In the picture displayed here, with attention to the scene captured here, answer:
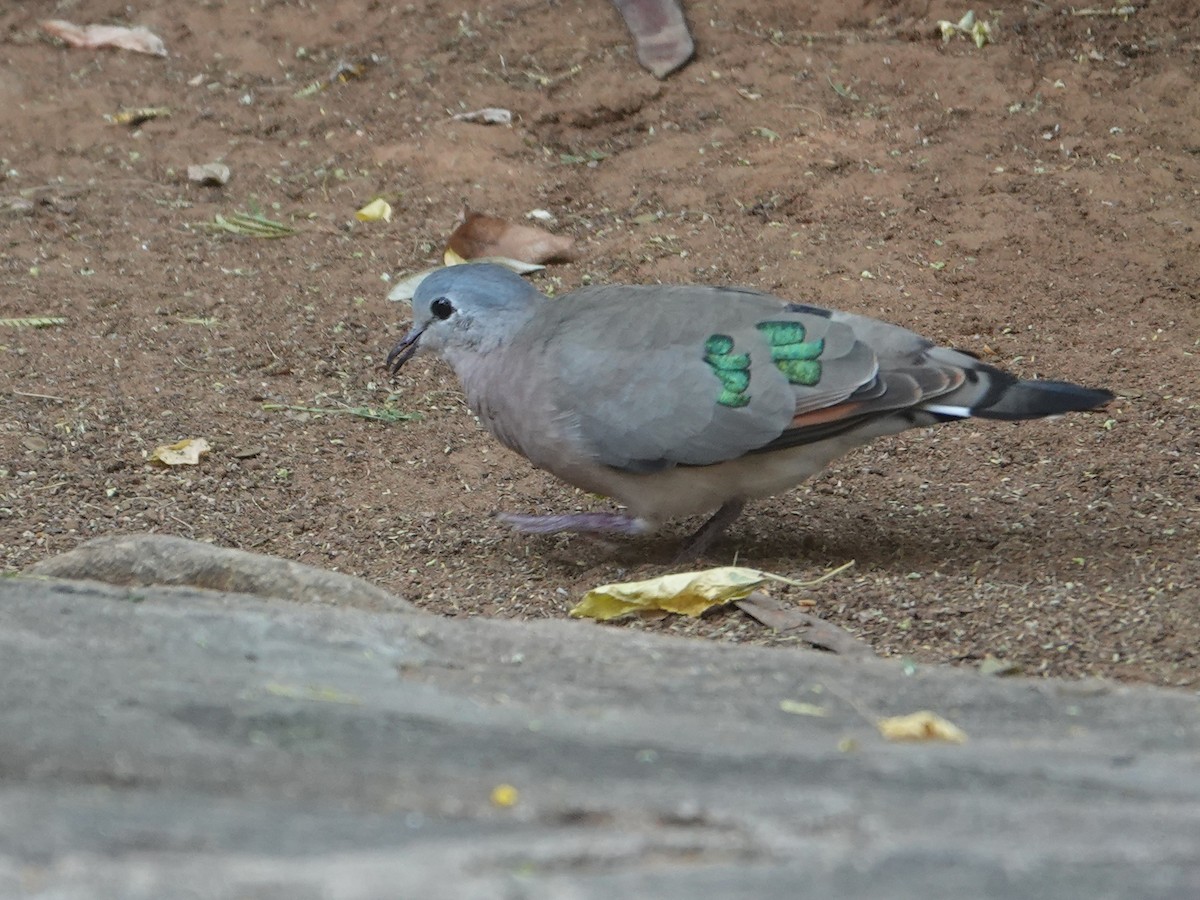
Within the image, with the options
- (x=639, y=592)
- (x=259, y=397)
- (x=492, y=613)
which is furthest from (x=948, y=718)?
(x=259, y=397)

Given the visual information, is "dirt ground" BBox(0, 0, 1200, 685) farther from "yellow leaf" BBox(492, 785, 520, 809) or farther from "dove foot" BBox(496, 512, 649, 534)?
"yellow leaf" BBox(492, 785, 520, 809)

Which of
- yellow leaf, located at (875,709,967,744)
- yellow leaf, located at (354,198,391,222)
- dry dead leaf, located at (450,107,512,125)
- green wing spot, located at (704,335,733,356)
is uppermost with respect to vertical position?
yellow leaf, located at (875,709,967,744)

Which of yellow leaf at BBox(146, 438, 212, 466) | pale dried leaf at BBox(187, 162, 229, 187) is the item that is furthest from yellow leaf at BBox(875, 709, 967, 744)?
pale dried leaf at BBox(187, 162, 229, 187)

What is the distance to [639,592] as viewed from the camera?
12.2 feet

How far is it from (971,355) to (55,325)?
360 centimetres

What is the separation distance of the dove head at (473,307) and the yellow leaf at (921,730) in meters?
2.27

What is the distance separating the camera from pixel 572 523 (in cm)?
434

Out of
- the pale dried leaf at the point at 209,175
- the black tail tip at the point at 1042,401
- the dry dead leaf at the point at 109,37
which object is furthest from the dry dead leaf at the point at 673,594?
the dry dead leaf at the point at 109,37

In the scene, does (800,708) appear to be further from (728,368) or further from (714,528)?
(714,528)

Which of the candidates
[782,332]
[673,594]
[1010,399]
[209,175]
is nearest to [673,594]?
[673,594]

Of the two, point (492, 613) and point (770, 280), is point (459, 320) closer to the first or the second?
point (492, 613)

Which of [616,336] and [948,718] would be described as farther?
[616,336]

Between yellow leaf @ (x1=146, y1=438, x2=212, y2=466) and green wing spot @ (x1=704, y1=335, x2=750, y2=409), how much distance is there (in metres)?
1.82

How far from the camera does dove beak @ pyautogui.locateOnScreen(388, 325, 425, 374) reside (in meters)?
4.49
